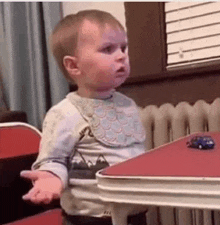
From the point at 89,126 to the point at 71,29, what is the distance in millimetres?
217

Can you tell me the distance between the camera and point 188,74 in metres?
1.51

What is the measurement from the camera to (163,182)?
1.70 ft

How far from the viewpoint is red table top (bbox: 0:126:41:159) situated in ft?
4.18

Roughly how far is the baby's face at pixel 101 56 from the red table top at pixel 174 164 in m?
0.20

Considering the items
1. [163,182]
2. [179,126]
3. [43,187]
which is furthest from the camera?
[179,126]

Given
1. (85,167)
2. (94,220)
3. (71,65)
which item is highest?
(71,65)

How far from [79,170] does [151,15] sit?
0.99m

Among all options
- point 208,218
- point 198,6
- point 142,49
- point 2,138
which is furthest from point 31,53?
point 208,218

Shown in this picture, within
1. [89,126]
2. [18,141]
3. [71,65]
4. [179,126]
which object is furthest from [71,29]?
[179,126]

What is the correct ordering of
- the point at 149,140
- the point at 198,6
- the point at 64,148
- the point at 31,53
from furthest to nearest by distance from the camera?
the point at 31,53 < the point at 198,6 < the point at 149,140 < the point at 64,148

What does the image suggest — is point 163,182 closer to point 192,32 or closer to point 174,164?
point 174,164

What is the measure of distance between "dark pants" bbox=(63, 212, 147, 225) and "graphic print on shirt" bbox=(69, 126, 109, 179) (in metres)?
0.09

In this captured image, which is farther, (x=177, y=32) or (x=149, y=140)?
(x=177, y=32)

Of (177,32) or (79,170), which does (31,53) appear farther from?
(79,170)
